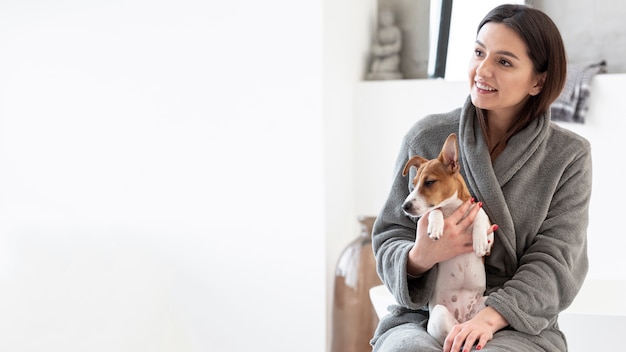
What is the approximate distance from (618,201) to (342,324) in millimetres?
968

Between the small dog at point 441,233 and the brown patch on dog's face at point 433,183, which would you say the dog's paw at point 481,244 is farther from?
the brown patch on dog's face at point 433,183

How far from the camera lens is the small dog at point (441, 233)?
1.54m

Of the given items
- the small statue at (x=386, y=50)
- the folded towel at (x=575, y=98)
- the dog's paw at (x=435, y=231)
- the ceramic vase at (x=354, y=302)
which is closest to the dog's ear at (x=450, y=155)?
the dog's paw at (x=435, y=231)

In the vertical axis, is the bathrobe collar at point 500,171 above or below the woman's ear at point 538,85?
below

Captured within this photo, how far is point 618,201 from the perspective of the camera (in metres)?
2.66

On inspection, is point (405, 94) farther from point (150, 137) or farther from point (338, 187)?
point (150, 137)

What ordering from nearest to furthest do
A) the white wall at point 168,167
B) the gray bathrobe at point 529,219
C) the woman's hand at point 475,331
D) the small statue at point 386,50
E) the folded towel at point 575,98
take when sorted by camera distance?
1. the woman's hand at point 475,331
2. the gray bathrobe at point 529,219
3. the white wall at point 168,167
4. the folded towel at point 575,98
5. the small statue at point 386,50

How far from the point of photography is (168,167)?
8.86 ft

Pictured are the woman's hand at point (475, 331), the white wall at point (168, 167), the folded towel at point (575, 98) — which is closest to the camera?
the woman's hand at point (475, 331)

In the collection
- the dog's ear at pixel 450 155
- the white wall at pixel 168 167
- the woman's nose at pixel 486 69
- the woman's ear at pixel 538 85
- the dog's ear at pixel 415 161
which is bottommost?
the white wall at pixel 168 167

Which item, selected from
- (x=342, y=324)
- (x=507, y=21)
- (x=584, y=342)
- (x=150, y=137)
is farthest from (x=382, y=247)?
(x=150, y=137)

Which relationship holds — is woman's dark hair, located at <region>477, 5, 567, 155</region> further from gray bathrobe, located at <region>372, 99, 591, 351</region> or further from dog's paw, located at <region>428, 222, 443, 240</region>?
dog's paw, located at <region>428, 222, 443, 240</region>

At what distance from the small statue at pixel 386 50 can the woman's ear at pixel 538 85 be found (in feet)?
4.27

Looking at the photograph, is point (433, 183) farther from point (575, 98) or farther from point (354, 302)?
point (575, 98)
